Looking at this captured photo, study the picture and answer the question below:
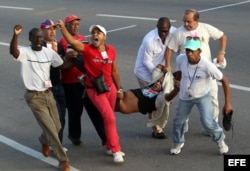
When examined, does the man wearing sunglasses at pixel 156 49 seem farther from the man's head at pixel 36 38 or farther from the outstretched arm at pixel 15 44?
the outstretched arm at pixel 15 44

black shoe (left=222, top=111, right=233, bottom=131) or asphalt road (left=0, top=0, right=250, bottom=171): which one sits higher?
black shoe (left=222, top=111, right=233, bottom=131)

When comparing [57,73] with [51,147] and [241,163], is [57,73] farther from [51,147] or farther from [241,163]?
[241,163]

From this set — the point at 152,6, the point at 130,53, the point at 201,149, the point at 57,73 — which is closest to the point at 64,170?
the point at 57,73

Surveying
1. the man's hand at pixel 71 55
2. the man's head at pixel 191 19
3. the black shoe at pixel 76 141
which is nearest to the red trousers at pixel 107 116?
the man's hand at pixel 71 55

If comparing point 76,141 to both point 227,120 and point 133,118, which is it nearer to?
point 133,118

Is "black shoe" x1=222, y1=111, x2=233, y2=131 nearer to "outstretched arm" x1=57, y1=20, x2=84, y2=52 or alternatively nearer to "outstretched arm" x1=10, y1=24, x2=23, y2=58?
"outstretched arm" x1=57, y1=20, x2=84, y2=52

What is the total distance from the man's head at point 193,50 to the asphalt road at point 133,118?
1.29m

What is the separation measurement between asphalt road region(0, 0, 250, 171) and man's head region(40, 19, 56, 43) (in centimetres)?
160

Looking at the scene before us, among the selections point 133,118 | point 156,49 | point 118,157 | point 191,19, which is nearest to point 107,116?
point 118,157

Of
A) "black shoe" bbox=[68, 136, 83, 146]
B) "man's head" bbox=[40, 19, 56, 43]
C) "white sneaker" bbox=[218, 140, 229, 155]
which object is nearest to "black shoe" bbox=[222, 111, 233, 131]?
"white sneaker" bbox=[218, 140, 229, 155]

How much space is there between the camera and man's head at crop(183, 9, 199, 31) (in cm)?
816

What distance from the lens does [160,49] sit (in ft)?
28.0

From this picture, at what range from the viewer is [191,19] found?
8.16m

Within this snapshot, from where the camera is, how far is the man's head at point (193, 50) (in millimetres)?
7398
